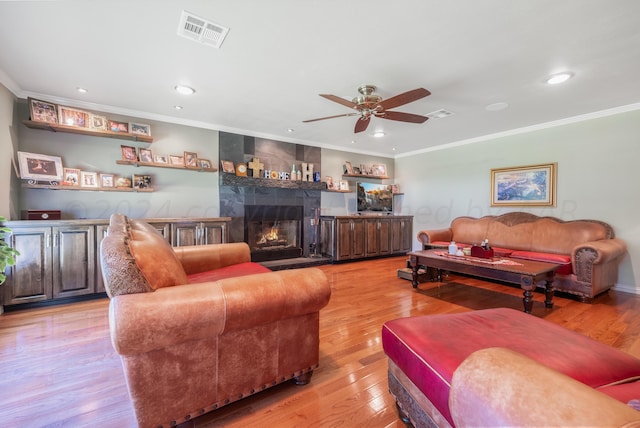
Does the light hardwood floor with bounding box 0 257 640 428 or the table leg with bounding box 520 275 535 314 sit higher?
the table leg with bounding box 520 275 535 314

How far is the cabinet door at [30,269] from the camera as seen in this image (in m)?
2.77

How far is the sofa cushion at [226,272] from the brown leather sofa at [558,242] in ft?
11.4

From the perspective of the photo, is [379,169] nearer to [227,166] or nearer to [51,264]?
[227,166]

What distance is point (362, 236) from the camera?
5539 mm

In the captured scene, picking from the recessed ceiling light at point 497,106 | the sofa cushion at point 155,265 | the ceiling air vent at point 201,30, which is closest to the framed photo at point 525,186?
the recessed ceiling light at point 497,106

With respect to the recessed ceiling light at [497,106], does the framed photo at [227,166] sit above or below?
below

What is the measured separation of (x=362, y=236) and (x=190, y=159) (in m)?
3.53

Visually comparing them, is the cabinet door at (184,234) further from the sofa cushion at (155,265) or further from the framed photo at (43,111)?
the sofa cushion at (155,265)

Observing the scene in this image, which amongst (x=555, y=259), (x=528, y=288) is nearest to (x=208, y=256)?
(x=528, y=288)

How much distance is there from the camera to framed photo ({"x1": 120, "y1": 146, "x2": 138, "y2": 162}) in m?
3.67

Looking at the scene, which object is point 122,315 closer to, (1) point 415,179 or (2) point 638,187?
(2) point 638,187

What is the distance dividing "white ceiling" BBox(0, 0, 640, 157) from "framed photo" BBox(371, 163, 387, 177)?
2696 mm

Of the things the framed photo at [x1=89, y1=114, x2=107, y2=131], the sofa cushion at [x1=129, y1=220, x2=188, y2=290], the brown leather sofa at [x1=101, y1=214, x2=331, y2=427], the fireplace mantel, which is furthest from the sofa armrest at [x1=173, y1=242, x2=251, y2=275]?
→ the framed photo at [x1=89, y1=114, x2=107, y2=131]

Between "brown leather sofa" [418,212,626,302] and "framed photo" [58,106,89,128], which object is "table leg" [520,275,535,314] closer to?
"brown leather sofa" [418,212,626,302]
